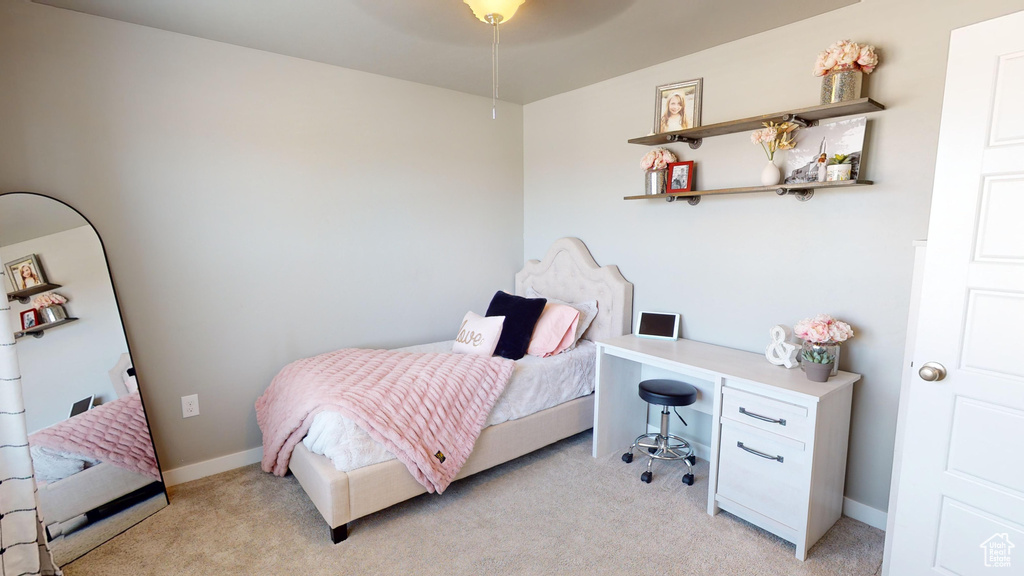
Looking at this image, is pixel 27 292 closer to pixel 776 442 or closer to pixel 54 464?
pixel 54 464

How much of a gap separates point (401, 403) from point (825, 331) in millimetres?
1930

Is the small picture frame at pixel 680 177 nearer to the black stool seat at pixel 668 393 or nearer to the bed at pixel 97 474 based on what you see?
the black stool seat at pixel 668 393

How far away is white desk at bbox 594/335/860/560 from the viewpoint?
1.94m

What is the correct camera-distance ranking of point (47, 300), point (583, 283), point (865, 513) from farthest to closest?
1. point (583, 283)
2. point (865, 513)
3. point (47, 300)

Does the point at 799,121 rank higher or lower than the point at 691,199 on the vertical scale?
higher

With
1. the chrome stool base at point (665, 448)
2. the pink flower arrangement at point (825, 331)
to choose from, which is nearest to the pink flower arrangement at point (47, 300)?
the chrome stool base at point (665, 448)

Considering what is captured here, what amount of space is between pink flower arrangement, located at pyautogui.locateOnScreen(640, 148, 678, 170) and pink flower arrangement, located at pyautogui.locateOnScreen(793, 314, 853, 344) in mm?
1197

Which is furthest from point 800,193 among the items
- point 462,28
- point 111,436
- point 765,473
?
point 111,436

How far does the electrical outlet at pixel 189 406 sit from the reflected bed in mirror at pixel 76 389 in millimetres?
203

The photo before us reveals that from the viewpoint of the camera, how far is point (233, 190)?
2.63 metres

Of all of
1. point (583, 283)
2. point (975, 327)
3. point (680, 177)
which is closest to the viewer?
point (975, 327)

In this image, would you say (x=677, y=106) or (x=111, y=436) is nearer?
(x=111, y=436)

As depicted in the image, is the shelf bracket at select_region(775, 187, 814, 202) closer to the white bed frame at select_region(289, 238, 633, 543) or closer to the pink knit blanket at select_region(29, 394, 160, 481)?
the white bed frame at select_region(289, 238, 633, 543)

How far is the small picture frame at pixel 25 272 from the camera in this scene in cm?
196
